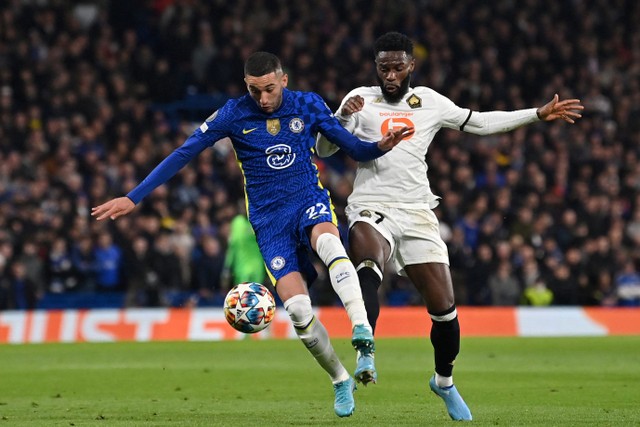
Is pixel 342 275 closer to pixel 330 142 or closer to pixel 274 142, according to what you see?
pixel 274 142

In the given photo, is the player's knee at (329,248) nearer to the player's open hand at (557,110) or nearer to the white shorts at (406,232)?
the white shorts at (406,232)

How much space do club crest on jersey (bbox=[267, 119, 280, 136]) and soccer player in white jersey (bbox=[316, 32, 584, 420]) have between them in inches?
19.9

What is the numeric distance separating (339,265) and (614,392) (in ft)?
12.4

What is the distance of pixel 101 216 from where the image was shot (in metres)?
7.76

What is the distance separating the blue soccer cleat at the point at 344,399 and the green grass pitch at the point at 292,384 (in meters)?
0.17

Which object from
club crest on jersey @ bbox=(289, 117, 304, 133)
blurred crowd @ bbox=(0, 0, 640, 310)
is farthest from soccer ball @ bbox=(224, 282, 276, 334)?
blurred crowd @ bbox=(0, 0, 640, 310)

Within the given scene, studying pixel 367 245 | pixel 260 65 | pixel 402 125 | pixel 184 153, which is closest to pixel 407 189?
pixel 402 125

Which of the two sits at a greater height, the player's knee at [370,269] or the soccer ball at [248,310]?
the player's knee at [370,269]

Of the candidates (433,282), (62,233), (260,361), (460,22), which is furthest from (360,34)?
(433,282)

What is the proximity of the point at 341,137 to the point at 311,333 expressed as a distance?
1318mm

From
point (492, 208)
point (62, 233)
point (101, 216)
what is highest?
point (101, 216)

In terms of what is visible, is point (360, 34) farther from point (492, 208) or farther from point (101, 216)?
point (101, 216)

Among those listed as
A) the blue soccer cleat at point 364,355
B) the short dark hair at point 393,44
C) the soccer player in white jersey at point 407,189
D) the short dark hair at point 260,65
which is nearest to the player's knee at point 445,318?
the soccer player in white jersey at point 407,189

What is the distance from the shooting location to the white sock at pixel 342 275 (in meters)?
7.78
